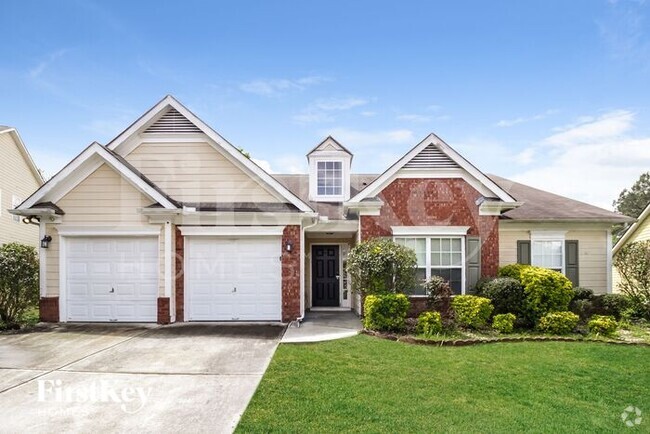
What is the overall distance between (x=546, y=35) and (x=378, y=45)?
5140 millimetres

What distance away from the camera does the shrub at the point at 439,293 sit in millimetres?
11344

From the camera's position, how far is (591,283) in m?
13.5

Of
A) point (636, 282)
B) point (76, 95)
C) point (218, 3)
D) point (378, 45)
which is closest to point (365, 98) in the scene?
point (378, 45)

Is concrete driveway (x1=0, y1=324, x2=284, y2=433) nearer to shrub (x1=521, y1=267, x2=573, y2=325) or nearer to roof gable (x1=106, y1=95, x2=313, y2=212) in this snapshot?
roof gable (x1=106, y1=95, x2=313, y2=212)

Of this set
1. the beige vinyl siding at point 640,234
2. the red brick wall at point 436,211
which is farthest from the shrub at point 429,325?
the beige vinyl siding at point 640,234

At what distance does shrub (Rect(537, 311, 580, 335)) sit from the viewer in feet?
32.4

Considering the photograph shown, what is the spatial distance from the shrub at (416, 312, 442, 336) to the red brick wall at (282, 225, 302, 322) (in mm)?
3478

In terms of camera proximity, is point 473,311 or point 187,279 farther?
point 187,279

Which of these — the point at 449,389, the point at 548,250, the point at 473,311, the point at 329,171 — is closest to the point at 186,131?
the point at 329,171

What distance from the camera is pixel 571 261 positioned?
13391 millimetres

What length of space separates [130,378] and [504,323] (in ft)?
28.4

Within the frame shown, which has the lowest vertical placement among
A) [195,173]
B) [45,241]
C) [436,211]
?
[45,241]

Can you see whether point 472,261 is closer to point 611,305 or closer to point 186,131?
point 611,305

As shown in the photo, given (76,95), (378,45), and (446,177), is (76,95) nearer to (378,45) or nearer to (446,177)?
(378,45)
